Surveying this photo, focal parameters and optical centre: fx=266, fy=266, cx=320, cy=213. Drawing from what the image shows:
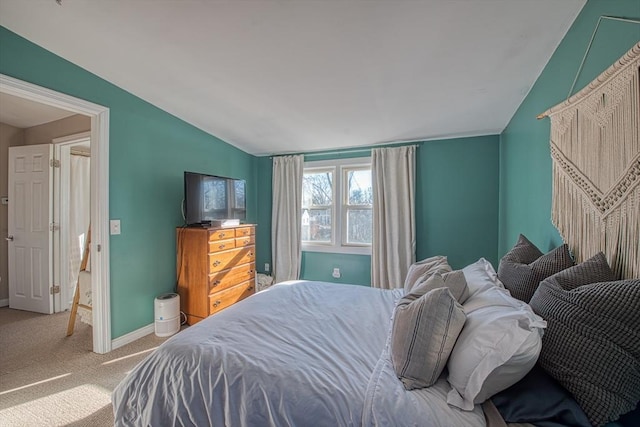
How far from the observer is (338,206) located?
3982 mm

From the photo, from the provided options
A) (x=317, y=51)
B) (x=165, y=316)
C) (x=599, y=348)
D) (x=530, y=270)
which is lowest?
(x=165, y=316)

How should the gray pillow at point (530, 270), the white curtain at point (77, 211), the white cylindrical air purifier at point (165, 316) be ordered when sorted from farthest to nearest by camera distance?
the white curtain at point (77, 211)
the white cylindrical air purifier at point (165, 316)
the gray pillow at point (530, 270)

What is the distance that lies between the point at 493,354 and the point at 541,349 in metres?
0.18

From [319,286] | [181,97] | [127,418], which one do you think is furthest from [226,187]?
[127,418]

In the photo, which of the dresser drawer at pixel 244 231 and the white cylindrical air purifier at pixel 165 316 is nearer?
the white cylindrical air purifier at pixel 165 316

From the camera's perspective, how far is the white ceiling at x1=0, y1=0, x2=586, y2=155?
1514mm

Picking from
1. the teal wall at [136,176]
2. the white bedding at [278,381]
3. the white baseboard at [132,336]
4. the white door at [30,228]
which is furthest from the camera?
the white door at [30,228]

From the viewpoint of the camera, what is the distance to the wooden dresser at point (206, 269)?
283 cm

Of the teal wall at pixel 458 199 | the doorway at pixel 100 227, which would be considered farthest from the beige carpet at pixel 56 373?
the teal wall at pixel 458 199

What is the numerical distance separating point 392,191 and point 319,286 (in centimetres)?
191

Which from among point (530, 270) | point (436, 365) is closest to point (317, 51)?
point (530, 270)

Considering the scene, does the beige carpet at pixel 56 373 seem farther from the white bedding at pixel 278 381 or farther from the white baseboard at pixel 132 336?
the white bedding at pixel 278 381

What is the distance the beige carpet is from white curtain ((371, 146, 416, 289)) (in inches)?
107

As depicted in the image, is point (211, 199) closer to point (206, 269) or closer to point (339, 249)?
point (206, 269)
